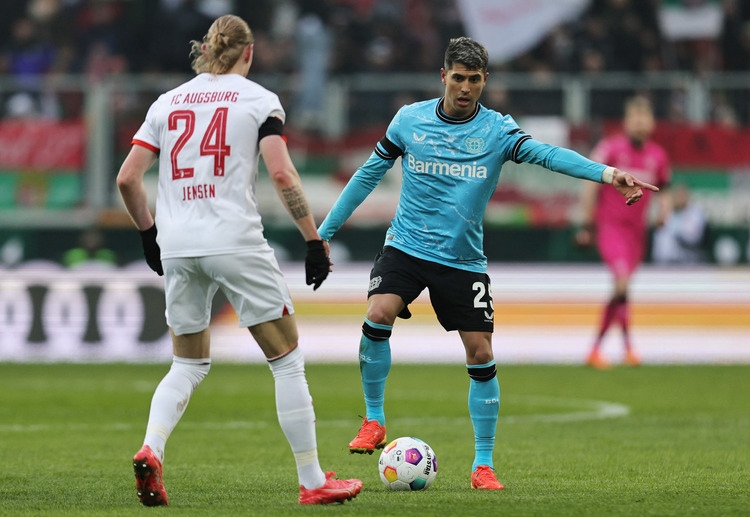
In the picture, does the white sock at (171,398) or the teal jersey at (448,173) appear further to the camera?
the teal jersey at (448,173)

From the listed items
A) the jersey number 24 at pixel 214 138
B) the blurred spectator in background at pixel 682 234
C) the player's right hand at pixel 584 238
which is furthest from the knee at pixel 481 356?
the blurred spectator in background at pixel 682 234

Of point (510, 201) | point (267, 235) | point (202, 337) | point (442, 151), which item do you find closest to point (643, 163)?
point (510, 201)

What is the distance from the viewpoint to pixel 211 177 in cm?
618

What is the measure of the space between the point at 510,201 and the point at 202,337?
37.2ft

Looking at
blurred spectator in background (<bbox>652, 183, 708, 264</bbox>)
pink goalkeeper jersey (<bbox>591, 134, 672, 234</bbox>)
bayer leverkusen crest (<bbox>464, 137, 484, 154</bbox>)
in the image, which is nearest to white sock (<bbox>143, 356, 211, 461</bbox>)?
bayer leverkusen crest (<bbox>464, 137, 484, 154</bbox>)

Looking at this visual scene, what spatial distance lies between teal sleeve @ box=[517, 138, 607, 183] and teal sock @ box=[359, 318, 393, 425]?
123cm

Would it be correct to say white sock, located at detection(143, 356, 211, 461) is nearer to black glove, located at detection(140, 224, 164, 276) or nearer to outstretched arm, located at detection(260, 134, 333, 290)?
black glove, located at detection(140, 224, 164, 276)

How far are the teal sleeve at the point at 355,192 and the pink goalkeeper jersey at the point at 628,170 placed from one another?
25.5 feet

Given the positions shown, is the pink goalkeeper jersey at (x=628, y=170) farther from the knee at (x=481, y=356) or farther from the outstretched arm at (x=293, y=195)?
the outstretched arm at (x=293, y=195)

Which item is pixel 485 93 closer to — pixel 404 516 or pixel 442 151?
pixel 442 151

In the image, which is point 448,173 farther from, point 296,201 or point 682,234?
point 682,234

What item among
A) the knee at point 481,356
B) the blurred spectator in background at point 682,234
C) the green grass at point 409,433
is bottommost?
the green grass at point 409,433

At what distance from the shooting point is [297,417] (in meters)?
6.20

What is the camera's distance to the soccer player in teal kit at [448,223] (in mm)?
7254
